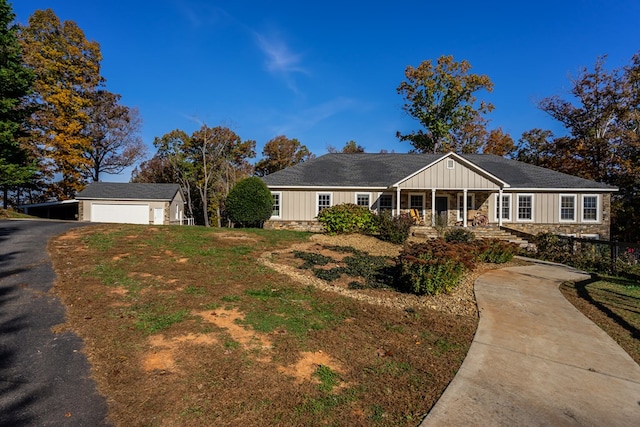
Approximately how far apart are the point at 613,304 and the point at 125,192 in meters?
28.9

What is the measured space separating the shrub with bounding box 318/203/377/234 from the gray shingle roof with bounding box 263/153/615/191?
15.9ft

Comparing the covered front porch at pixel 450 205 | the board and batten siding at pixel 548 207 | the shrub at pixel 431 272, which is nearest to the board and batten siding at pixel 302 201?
the covered front porch at pixel 450 205

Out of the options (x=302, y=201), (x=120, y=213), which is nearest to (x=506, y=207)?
(x=302, y=201)

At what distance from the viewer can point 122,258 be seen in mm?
8312

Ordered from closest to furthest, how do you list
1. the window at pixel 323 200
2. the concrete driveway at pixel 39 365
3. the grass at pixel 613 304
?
the concrete driveway at pixel 39 365, the grass at pixel 613 304, the window at pixel 323 200

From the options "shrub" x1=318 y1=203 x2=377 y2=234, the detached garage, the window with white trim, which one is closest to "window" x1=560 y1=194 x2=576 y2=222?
"shrub" x1=318 y1=203 x2=377 y2=234

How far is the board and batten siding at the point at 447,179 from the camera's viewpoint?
1866 cm

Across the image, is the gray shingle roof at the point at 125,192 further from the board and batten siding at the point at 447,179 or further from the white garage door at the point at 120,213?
the board and batten siding at the point at 447,179

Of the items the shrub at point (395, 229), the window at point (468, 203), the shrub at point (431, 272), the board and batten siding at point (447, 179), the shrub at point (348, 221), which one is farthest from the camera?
the window at point (468, 203)

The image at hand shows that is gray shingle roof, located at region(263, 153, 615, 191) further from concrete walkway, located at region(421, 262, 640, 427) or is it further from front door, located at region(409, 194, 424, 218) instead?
concrete walkway, located at region(421, 262, 640, 427)

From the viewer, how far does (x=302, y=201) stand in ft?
67.3

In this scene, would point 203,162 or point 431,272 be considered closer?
point 431,272

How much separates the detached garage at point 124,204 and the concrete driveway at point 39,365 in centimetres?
2051

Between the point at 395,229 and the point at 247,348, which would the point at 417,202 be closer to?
the point at 395,229
